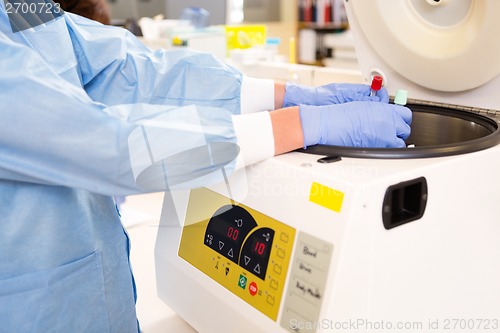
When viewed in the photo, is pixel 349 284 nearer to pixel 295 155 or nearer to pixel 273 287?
pixel 273 287

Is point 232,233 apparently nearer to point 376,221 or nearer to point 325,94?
point 376,221

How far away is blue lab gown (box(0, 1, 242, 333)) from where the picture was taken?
67 centimetres

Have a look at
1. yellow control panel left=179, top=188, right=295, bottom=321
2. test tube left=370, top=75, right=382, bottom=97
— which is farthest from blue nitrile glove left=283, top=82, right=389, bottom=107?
yellow control panel left=179, top=188, right=295, bottom=321

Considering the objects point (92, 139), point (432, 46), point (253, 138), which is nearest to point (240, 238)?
point (253, 138)

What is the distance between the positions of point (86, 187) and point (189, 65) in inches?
18.4

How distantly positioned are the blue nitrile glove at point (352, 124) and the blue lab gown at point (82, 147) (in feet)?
0.46

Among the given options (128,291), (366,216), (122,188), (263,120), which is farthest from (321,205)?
(128,291)

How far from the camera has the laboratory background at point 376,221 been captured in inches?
27.0

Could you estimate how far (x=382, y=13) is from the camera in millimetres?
1043

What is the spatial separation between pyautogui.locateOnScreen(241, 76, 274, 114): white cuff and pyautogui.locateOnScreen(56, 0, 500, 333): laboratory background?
0.24 m

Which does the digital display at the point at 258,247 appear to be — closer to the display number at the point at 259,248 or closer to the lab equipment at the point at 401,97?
Result: the display number at the point at 259,248

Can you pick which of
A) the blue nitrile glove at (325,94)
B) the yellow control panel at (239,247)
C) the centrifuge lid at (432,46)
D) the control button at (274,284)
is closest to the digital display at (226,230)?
the yellow control panel at (239,247)

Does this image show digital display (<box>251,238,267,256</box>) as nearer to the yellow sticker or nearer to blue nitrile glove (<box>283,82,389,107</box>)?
the yellow sticker

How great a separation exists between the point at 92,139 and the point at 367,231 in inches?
15.3
